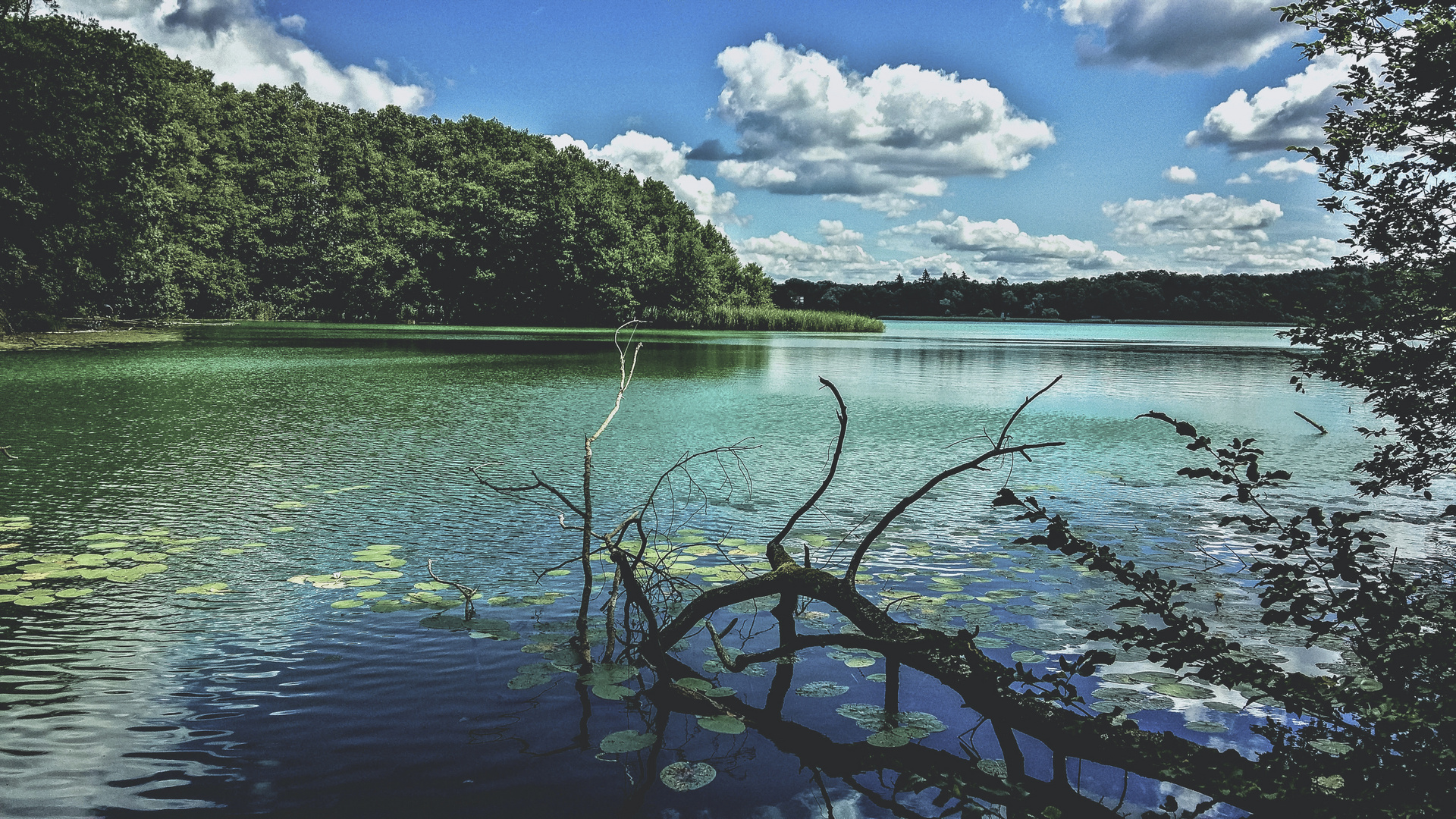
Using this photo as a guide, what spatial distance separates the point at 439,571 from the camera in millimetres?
6023

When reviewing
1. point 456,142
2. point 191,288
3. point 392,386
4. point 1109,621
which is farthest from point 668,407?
point 456,142

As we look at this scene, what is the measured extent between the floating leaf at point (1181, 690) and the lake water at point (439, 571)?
2.8 inches

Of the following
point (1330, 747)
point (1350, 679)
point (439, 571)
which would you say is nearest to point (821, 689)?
point (1330, 747)

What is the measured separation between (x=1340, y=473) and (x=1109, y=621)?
7.25m

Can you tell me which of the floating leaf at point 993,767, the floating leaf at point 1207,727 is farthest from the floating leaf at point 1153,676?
the floating leaf at point 993,767

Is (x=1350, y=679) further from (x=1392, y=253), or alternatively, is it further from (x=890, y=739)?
(x=1392, y=253)

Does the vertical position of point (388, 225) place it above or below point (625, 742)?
above

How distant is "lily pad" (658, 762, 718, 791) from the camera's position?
3.36m

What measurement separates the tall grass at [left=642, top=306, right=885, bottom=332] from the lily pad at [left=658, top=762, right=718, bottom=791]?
195ft

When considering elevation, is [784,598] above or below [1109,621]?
above

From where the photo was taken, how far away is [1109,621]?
5.21m

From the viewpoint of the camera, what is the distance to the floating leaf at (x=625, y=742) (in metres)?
3.58

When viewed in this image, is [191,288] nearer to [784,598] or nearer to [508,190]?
[508,190]

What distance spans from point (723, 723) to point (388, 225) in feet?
214
